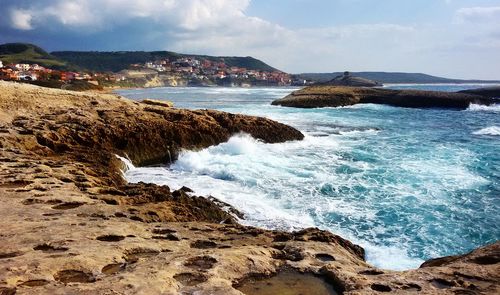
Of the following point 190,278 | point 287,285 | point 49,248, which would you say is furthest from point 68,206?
point 287,285

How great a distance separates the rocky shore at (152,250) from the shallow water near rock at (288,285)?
0.02 metres

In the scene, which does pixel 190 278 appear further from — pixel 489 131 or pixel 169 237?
pixel 489 131

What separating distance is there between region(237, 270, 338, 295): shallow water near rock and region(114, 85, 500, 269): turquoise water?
13.9ft

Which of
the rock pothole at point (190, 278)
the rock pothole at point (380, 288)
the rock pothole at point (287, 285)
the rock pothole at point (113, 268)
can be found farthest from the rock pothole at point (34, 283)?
the rock pothole at point (380, 288)

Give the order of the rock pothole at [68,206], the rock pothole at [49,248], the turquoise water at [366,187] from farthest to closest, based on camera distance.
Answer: the turquoise water at [366,187] → the rock pothole at [68,206] → the rock pothole at [49,248]

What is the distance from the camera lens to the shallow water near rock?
571cm

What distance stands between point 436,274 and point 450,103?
2645 inches

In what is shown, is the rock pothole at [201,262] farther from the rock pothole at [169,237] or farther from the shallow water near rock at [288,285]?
the rock pothole at [169,237]

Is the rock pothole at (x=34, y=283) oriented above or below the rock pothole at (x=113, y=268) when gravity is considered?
above

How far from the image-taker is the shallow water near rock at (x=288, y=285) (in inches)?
225

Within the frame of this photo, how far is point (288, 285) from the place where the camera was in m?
5.90

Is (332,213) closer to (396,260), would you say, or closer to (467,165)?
(396,260)

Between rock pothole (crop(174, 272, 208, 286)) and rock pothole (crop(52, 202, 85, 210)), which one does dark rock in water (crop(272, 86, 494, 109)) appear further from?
rock pothole (crop(174, 272, 208, 286))

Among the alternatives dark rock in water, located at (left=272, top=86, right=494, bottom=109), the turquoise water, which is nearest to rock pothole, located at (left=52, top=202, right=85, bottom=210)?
the turquoise water
